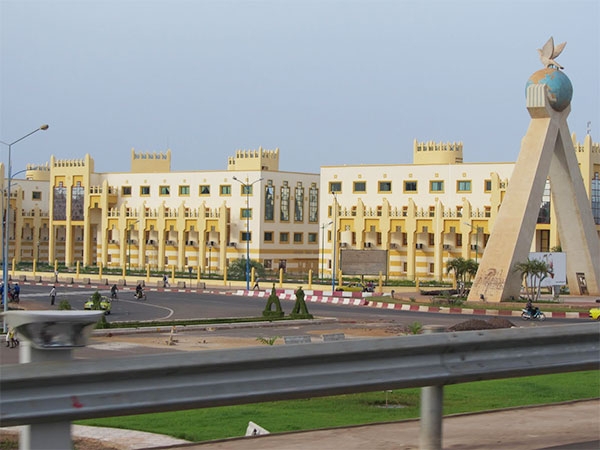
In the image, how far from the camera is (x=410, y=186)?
74.5 metres

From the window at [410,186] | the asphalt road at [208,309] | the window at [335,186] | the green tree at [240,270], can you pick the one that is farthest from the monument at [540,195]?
the window at [335,186]

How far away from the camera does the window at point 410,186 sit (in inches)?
2923

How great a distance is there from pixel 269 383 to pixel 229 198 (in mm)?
77079

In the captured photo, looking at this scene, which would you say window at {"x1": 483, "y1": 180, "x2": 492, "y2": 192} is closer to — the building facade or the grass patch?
the building facade

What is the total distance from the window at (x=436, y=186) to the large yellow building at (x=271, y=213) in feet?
0.25

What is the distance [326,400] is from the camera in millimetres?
14906

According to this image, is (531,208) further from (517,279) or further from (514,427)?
(514,427)

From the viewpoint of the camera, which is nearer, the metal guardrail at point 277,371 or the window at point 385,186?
the metal guardrail at point 277,371

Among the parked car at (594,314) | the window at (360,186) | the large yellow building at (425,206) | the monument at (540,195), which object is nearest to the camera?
the parked car at (594,314)

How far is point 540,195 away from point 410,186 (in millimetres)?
30457

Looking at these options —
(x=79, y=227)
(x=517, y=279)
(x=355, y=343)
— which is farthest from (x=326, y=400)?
(x=79, y=227)

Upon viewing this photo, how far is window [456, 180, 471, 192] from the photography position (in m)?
71.6

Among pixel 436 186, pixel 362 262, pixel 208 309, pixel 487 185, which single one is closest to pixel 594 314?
pixel 208 309

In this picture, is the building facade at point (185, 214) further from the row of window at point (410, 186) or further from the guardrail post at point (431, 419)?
the guardrail post at point (431, 419)
